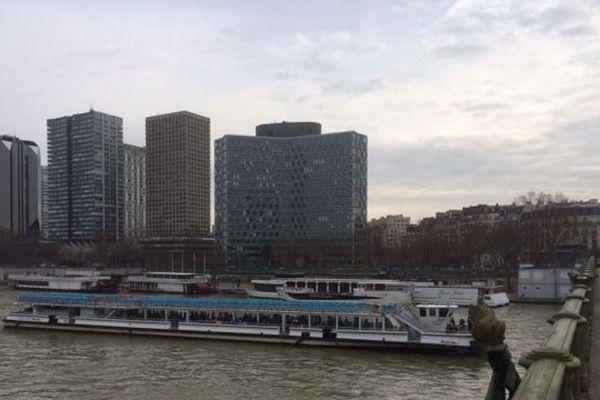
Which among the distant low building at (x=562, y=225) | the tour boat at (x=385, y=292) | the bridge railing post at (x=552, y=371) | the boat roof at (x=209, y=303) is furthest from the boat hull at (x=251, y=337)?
the distant low building at (x=562, y=225)

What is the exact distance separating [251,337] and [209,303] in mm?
5506

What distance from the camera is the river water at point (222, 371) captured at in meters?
29.6

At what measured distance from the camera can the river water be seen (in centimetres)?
2959

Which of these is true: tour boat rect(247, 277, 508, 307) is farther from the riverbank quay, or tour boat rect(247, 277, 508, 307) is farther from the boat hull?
the riverbank quay

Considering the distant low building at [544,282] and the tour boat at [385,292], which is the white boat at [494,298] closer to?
the tour boat at [385,292]

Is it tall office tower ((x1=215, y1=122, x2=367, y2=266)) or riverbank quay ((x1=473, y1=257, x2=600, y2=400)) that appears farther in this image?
tall office tower ((x1=215, y1=122, x2=367, y2=266))

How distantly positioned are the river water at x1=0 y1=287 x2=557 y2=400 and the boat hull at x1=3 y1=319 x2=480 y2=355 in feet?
2.05

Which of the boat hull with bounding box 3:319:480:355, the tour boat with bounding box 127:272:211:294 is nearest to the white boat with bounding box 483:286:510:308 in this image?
the boat hull with bounding box 3:319:480:355

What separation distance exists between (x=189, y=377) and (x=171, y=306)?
1811 cm

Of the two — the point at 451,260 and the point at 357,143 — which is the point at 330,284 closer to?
the point at 451,260

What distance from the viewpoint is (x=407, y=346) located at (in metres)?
41.4

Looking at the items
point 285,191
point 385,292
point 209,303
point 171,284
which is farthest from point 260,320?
point 285,191

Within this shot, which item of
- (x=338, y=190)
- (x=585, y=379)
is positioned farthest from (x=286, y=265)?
(x=585, y=379)

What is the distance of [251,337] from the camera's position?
45688 millimetres
